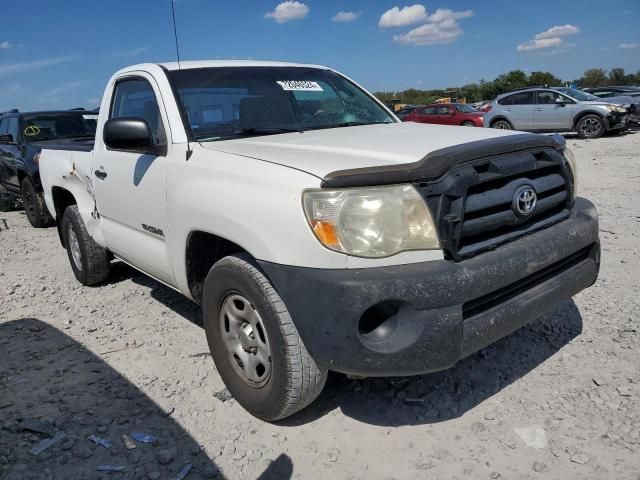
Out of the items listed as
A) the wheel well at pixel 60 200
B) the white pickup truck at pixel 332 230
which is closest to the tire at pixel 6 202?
the wheel well at pixel 60 200

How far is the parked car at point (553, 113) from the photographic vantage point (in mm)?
15298

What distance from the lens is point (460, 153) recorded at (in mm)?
2297

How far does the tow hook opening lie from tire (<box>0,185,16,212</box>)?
9.33m

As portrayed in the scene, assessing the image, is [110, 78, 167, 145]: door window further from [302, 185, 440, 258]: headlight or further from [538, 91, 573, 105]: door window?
[538, 91, 573, 105]: door window

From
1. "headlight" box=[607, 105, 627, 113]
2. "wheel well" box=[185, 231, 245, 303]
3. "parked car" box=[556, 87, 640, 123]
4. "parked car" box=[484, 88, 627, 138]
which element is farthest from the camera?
"parked car" box=[556, 87, 640, 123]

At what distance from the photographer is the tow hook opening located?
7.07ft

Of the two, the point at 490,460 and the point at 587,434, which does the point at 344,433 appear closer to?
the point at 490,460

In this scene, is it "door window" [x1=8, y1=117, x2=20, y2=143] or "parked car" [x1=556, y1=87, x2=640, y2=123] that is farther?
"parked car" [x1=556, y1=87, x2=640, y2=123]

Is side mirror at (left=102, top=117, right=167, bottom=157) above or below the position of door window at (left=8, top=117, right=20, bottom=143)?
below

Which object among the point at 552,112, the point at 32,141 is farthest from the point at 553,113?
the point at 32,141

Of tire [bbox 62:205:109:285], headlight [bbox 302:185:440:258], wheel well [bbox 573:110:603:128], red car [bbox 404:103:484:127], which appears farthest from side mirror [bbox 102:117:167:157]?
red car [bbox 404:103:484:127]

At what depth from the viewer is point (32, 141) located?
26.8 feet

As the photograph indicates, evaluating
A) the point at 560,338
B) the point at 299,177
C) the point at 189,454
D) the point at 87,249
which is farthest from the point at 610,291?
the point at 87,249

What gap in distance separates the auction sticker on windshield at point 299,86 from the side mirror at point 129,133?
971 millimetres
